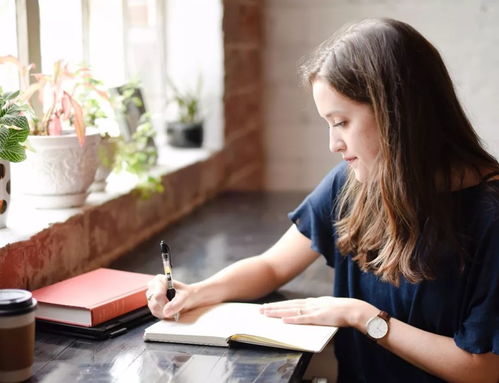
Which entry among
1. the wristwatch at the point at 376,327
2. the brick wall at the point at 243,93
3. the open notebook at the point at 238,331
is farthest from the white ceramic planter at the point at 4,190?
the brick wall at the point at 243,93

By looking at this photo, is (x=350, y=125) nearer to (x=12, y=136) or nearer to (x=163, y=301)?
(x=163, y=301)

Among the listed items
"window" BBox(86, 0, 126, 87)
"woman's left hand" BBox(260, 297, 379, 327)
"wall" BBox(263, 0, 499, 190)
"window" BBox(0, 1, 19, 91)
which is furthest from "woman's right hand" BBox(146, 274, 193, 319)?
"wall" BBox(263, 0, 499, 190)

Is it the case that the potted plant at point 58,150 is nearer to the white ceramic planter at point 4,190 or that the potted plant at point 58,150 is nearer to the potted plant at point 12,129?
the white ceramic planter at point 4,190

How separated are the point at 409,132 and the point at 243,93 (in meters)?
1.95

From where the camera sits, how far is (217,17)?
2936 millimetres

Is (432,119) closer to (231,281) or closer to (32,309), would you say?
(231,281)

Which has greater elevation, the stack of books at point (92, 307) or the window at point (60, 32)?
the window at point (60, 32)

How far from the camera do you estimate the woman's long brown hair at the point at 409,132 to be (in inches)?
55.6

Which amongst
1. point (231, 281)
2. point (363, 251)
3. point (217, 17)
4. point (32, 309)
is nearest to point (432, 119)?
point (363, 251)

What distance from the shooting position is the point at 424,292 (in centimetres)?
152

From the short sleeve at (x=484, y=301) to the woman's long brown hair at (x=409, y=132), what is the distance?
0.14 ft

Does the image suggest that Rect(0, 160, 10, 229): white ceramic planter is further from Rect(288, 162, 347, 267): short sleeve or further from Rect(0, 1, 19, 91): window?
Rect(288, 162, 347, 267): short sleeve

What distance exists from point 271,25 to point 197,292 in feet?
6.96

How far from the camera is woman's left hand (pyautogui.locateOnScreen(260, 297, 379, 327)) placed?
1.48m
